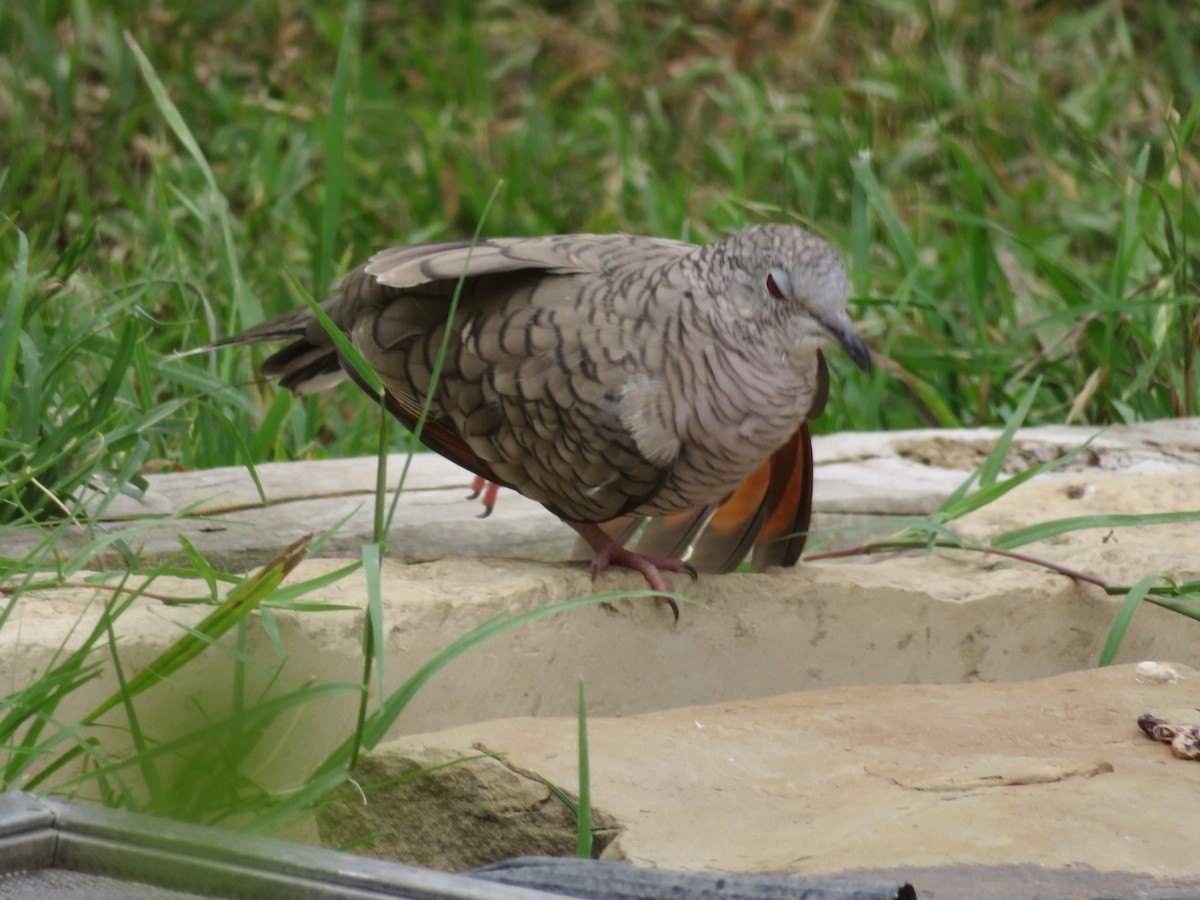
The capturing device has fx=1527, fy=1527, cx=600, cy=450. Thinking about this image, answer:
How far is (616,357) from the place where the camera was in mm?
2393

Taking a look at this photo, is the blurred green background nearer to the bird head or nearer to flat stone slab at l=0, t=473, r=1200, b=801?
flat stone slab at l=0, t=473, r=1200, b=801

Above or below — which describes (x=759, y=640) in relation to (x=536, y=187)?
below

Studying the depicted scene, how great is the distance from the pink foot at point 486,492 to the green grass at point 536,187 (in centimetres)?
50

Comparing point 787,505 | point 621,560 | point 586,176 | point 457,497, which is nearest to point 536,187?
point 586,176

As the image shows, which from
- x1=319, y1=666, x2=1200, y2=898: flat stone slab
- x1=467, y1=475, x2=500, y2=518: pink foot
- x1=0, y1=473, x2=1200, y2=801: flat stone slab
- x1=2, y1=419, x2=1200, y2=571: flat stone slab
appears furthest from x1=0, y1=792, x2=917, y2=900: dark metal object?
x1=467, y1=475, x2=500, y2=518: pink foot

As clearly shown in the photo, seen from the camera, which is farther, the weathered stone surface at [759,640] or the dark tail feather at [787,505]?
the dark tail feather at [787,505]

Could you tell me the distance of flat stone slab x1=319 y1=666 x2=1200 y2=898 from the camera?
1.61 m

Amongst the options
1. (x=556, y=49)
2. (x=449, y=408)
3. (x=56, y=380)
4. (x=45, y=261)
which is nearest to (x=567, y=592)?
(x=449, y=408)

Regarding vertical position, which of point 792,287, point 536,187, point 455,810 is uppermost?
point 792,287

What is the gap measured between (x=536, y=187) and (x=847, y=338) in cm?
326

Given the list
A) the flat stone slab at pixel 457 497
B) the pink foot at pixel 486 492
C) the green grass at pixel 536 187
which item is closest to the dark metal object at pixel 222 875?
the green grass at pixel 536 187

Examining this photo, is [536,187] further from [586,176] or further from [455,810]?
[455,810]

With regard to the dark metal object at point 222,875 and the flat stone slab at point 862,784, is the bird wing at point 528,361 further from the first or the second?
the dark metal object at point 222,875

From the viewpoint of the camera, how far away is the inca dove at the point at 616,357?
7.78ft
